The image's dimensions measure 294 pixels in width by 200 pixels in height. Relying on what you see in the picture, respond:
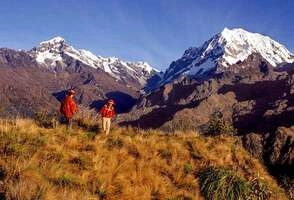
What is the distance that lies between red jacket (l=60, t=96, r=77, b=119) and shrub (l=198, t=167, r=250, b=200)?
7853 mm

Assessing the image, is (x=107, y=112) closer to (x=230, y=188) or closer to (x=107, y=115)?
(x=107, y=115)

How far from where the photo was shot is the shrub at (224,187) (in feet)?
67.6

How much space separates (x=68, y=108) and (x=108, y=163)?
6925 millimetres

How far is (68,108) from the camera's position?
2677 centimetres

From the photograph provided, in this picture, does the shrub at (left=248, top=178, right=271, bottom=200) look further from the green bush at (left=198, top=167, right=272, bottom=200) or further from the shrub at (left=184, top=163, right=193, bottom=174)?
the shrub at (left=184, top=163, right=193, bottom=174)

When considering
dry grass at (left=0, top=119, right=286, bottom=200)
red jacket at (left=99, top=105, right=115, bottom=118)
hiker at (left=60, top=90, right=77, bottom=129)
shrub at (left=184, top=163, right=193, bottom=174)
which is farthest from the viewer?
red jacket at (left=99, top=105, right=115, bottom=118)

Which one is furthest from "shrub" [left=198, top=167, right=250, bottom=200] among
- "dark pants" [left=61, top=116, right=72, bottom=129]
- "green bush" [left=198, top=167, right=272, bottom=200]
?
"dark pants" [left=61, top=116, right=72, bottom=129]

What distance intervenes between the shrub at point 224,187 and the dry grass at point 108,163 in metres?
0.42

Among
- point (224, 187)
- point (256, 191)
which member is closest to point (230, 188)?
point (224, 187)

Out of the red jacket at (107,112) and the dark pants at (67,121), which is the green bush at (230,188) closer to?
the dark pants at (67,121)

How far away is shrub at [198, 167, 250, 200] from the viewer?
2061 centimetres

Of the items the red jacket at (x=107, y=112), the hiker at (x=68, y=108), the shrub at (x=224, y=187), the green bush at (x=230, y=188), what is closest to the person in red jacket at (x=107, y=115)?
the red jacket at (x=107, y=112)

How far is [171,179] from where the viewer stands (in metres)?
21.8

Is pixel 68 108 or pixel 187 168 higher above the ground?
pixel 68 108
